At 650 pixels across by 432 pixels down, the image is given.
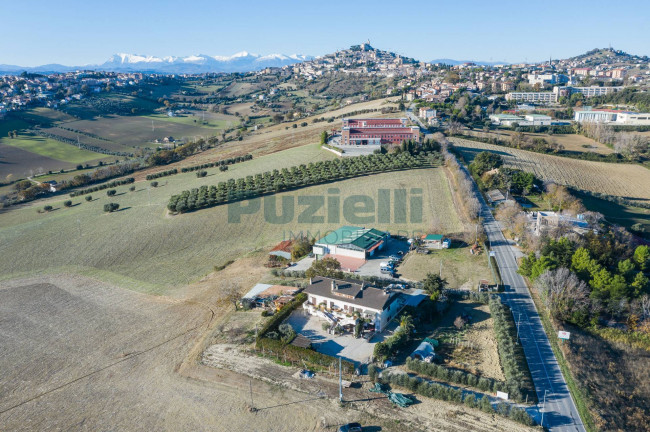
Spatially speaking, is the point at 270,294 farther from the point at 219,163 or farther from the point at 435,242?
the point at 219,163

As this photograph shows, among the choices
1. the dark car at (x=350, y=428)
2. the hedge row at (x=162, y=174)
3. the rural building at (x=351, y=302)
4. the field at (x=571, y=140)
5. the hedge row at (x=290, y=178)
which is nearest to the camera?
the dark car at (x=350, y=428)

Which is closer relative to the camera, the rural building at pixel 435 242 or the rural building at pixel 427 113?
the rural building at pixel 435 242

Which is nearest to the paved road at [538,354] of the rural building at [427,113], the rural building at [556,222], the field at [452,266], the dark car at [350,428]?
the field at [452,266]

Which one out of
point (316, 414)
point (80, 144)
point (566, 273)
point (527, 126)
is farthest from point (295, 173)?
point (80, 144)

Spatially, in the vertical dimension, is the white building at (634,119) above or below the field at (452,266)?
above

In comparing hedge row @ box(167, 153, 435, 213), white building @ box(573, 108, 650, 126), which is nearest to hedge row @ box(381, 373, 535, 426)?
hedge row @ box(167, 153, 435, 213)

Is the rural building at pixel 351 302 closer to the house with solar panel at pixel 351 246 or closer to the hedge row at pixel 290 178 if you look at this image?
the house with solar panel at pixel 351 246

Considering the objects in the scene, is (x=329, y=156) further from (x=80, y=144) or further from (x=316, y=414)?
(x=80, y=144)

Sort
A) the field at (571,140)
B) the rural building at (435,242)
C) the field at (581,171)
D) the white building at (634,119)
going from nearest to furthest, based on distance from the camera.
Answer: the rural building at (435,242) → the field at (581,171) → the field at (571,140) → the white building at (634,119)
